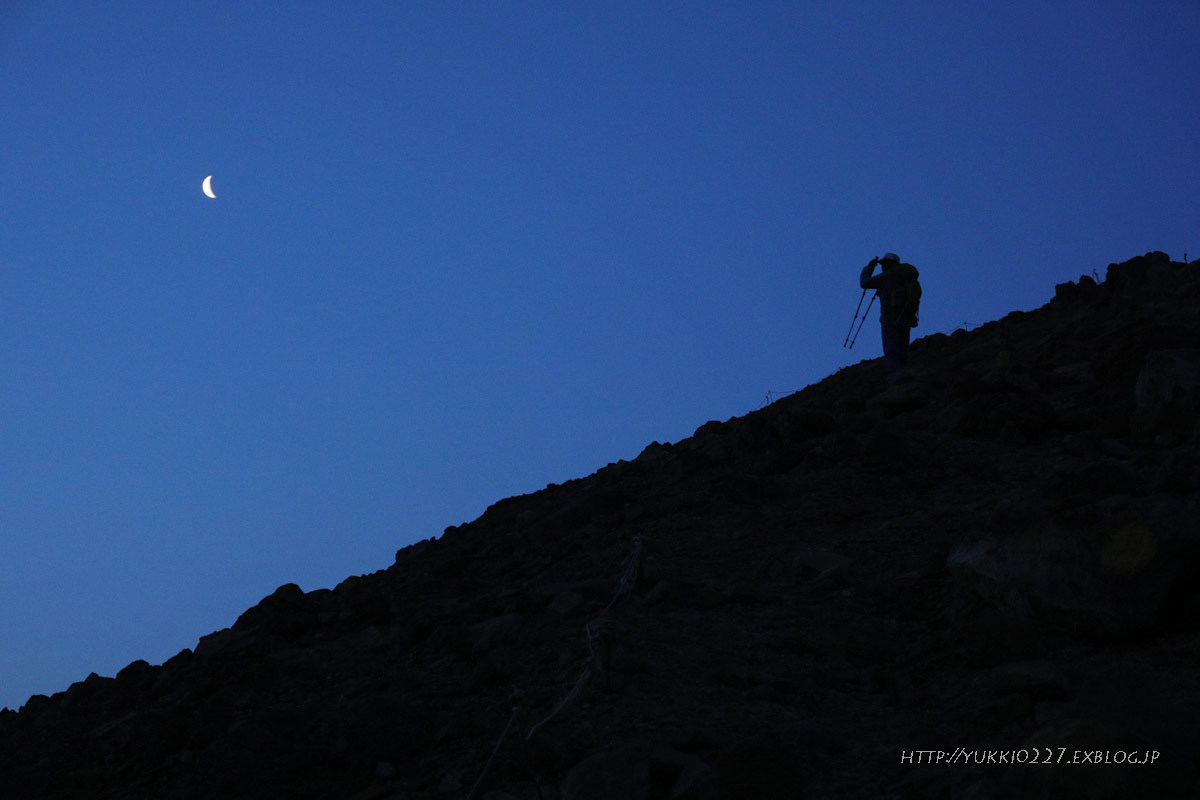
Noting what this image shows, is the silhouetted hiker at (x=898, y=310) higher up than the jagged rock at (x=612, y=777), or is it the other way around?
the silhouetted hiker at (x=898, y=310)

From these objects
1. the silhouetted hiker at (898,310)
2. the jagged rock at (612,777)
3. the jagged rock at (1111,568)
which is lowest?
the jagged rock at (612,777)

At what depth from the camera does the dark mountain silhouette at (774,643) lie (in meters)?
4.92

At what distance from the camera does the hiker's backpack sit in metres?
15.6

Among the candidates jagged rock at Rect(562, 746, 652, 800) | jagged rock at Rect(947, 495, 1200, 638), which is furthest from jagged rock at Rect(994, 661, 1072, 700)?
jagged rock at Rect(562, 746, 652, 800)

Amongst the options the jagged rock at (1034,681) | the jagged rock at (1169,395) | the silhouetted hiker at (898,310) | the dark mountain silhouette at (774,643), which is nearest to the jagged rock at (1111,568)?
the dark mountain silhouette at (774,643)

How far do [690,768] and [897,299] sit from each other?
12.0 meters

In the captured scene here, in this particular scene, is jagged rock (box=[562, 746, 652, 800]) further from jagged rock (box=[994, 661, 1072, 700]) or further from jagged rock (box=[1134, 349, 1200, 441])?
jagged rock (box=[1134, 349, 1200, 441])

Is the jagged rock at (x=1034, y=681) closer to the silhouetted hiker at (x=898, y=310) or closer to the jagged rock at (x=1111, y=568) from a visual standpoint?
the jagged rock at (x=1111, y=568)

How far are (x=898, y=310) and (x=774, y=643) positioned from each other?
10040 mm

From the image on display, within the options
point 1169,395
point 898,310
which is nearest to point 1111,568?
point 1169,395

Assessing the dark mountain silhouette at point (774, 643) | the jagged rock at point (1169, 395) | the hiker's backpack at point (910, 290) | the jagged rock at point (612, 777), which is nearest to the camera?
Answer: the jagged rock at point (612, 777)

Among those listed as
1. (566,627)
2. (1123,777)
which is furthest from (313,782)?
(1123,777)

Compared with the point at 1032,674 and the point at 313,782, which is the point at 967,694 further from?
the point at 313,782

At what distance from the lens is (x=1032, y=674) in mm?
5051
